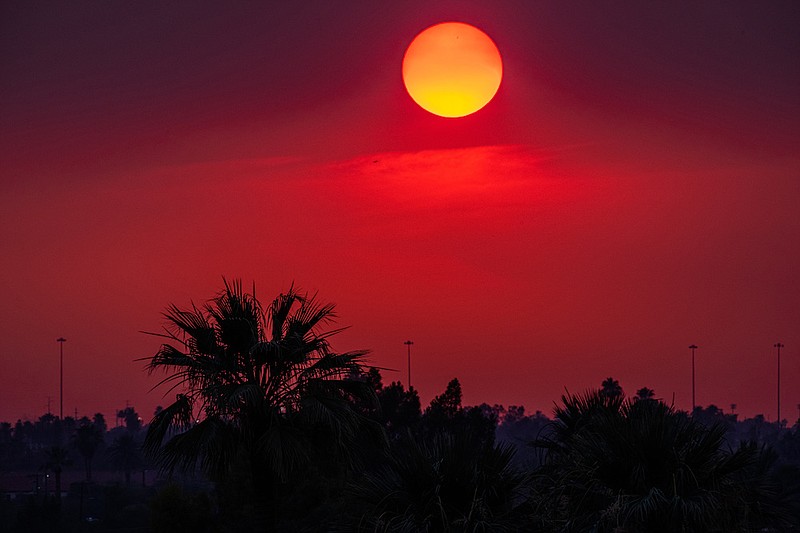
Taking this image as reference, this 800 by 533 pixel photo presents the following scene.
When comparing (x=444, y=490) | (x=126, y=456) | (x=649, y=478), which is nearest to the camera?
(x=649, y=478)

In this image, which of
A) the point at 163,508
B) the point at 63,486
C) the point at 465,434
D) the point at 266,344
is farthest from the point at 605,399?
the point at 63,486

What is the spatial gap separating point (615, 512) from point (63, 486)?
14678 centimetres

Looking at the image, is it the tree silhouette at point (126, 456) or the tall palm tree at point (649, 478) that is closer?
the tall palm tree at point (649, 478)

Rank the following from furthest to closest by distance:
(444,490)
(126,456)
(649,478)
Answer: (126,456) → (444,490) → (649,478)

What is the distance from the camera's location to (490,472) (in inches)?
707

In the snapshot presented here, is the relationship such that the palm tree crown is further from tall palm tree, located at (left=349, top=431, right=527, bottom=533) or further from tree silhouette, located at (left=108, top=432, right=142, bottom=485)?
tree silhouette, located at (left=108, top=432, right=142, bottom=485)

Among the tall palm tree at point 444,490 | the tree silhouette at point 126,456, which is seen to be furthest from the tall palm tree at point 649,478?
the tree silhouette at point 126,456

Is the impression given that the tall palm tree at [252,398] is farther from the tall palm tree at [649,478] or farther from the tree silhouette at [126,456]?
the tree silhouette at [126,456]

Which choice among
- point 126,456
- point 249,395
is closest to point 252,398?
point 249,395

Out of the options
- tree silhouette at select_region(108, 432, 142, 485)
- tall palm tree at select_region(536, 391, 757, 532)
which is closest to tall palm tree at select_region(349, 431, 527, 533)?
tall palm tree at select_region(536, 391, 757, 532)

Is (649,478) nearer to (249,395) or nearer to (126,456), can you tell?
(249,395)

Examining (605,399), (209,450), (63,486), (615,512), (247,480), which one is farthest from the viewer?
(63,486)

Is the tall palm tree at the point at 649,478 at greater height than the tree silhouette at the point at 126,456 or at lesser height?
greater

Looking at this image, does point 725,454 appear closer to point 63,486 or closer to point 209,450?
point 209,450
